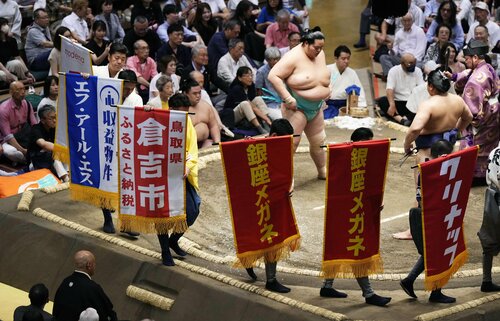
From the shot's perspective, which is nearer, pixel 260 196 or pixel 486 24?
pixel 260 196

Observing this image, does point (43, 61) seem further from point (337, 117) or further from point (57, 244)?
point (57, 244)

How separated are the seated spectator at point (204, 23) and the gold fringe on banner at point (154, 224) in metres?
3.94

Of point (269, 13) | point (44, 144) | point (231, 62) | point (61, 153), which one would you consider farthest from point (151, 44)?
point (61, 153)

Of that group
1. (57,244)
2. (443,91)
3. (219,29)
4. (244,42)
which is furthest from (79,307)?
(219,29)

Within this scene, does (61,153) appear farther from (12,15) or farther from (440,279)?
(12,15)

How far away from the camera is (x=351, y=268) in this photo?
5020 millimetres

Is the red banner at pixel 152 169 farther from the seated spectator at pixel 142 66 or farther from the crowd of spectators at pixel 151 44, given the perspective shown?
the seated spectator at pixel 142 66

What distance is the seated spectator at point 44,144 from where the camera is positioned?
691 centimetres

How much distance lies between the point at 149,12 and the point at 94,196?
345cm

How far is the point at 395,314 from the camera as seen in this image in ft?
16.4

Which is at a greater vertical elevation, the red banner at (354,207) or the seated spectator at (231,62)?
the red banner at (354,207)

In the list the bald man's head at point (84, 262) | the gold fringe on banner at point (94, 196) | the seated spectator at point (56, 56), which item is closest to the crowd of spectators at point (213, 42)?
the seated spectator at point (56, 56)

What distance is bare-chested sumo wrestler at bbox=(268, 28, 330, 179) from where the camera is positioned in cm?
659

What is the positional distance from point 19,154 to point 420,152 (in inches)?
99.2
